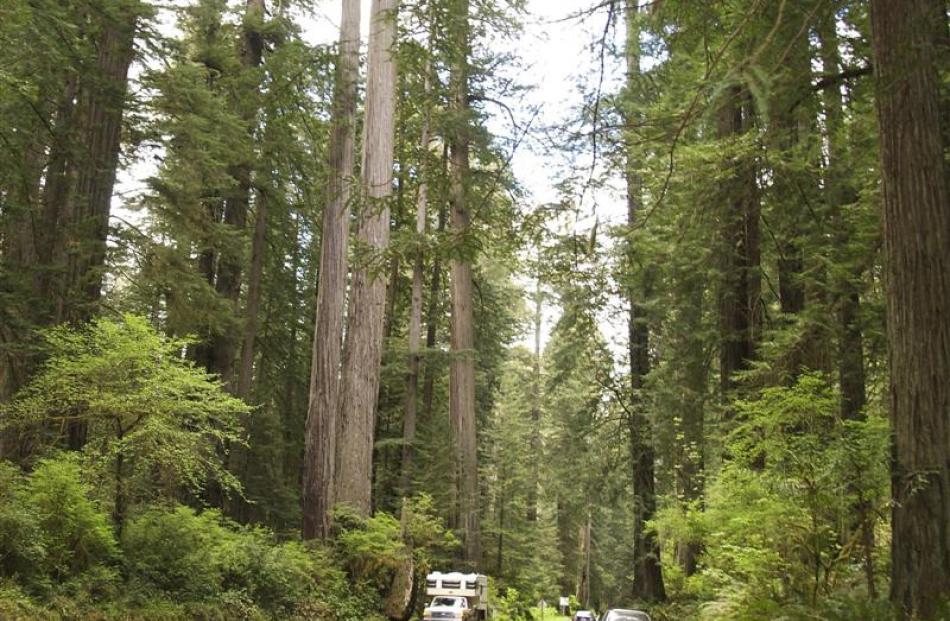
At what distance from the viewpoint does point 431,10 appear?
24.8 feet

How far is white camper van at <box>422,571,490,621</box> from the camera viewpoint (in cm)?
1591

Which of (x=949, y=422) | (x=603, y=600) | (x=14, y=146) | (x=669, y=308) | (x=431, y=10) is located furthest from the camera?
(x=603, y=600)

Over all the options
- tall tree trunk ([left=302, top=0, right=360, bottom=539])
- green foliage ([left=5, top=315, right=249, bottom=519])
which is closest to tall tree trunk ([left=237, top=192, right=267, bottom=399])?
tall tree trunk ([left=302, top=0, right=360, bottom=539])

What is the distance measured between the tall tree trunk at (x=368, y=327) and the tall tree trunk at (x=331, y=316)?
0.28 metres

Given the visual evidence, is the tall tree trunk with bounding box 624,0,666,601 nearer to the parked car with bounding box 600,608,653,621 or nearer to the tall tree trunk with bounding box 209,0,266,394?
the parked car with bounding box 600,608,653,621

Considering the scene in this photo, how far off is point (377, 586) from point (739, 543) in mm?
6818

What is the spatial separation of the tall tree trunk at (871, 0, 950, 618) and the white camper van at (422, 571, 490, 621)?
10.5m

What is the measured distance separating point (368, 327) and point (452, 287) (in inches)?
267

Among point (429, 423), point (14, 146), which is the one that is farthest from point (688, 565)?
point (14, 146)

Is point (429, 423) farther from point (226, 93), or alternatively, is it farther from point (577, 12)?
point (577, 12)

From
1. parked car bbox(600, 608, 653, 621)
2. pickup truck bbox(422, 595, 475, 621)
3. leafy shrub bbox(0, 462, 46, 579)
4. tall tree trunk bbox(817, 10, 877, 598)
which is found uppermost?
tall tree trunk bbox(817, 10, 877, 598)

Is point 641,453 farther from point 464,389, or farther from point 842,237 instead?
point 842,237

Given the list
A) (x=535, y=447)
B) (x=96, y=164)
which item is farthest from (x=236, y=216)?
(x=535, y=447)

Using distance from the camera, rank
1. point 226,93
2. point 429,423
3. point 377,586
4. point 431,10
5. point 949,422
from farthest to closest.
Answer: point 429,423
point 226,93
point 377,586
point 431,10
point 949,422
